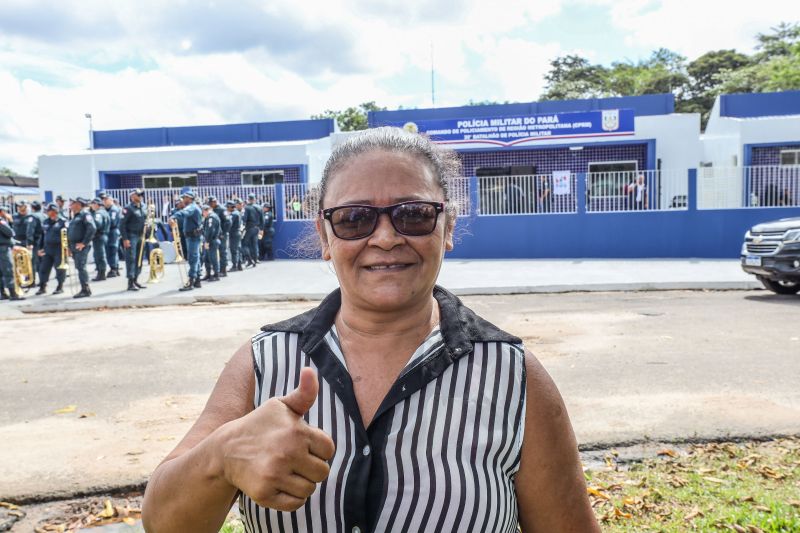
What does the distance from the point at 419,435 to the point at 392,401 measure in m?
0.10

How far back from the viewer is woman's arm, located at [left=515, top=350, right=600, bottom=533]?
1.74 m

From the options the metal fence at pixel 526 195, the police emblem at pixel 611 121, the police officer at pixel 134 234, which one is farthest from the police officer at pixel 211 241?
the police emblem at pixel 611 121

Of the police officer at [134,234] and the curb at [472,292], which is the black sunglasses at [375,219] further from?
the police officer at [134,234]

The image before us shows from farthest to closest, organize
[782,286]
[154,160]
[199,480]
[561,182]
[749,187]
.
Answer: [154,160], [561,182], [749,187], [782,286], [199,480]

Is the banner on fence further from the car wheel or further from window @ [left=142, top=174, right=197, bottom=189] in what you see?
window @ [left=142, top=174, right=197, bottom=189]

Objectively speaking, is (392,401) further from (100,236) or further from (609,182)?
(609,182)

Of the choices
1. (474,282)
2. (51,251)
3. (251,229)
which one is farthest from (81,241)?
(474,282)

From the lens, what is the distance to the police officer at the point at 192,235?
14164mm

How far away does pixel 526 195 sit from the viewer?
19812 mm

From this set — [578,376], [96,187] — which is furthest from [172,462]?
[96,187]

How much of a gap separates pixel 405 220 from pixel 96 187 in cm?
2904

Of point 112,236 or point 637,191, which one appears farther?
point 637,191

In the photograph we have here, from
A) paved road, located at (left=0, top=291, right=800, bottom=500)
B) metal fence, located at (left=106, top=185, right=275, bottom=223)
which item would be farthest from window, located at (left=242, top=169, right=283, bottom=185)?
paved road, located at (left=0, top=291, right=800, bottom=500)

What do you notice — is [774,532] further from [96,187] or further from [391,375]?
[96,187]
